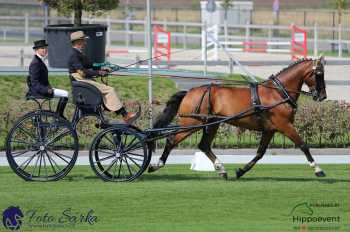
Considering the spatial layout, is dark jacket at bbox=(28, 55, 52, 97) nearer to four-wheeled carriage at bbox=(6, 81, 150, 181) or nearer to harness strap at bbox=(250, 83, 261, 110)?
four-wheeled carriage at bbox=(6, 81, 150, 181)

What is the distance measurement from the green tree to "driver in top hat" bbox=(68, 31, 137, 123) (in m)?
12.0

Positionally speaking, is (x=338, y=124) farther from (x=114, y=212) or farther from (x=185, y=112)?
(x=114, y=212)

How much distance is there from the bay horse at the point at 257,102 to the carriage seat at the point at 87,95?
130 centimetres

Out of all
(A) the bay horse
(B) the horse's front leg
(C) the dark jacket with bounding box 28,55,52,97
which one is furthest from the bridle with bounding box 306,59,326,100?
(C) the dark jacket with bounding box 28,55,52,97

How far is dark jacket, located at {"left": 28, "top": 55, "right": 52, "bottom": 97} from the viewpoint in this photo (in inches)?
579

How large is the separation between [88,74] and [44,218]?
2918 millimetres

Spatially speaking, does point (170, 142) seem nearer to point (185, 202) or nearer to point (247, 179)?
point (247, 179)

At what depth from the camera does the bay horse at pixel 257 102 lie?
593 inches

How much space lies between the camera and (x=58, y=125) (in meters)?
14.8

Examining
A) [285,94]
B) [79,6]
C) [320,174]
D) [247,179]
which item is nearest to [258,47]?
[79,6]


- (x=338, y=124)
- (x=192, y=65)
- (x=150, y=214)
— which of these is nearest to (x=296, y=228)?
(x=150, y=214)

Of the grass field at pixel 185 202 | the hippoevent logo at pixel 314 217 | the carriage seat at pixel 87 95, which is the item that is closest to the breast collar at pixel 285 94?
the grass field at pixel 185 202

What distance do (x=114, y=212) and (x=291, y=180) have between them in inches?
136

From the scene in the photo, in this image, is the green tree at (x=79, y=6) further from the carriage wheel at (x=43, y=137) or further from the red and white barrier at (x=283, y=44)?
the carriage wheel at (x=43, y=137)
